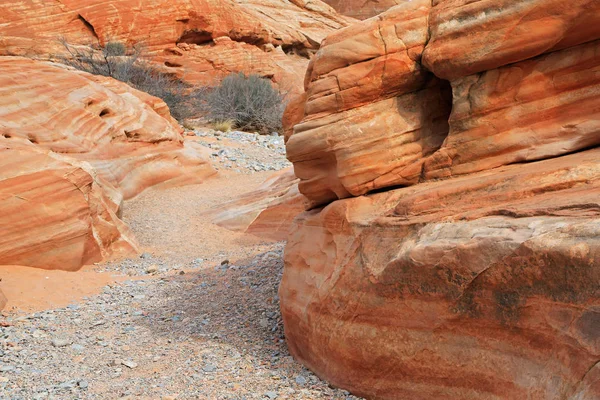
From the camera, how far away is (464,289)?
126 inches

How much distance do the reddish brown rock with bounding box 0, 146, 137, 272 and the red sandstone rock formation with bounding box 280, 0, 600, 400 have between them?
3.55 metres

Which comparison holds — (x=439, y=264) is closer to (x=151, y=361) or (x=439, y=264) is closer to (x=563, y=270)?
(x=563, y=270)

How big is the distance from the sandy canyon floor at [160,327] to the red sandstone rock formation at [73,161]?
1.23 ft

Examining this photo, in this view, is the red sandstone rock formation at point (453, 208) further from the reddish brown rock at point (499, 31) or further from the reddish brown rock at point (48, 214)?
the reddish brown rock at point (48, 214)

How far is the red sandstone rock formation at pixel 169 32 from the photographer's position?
1969 cm

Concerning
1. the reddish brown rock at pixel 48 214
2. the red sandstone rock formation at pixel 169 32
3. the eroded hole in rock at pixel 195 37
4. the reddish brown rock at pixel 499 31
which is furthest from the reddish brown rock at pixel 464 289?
the eroded hole in rock at pixel 195 37

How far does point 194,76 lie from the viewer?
20.4 m

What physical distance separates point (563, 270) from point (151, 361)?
297 cm

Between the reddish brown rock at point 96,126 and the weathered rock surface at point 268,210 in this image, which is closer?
the weathered rock surface at point 268,210

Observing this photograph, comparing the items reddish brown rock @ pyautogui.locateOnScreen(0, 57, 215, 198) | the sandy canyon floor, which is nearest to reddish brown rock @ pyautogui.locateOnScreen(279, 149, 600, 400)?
the sandy canyon floor

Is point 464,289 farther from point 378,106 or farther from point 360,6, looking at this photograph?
point 360,6

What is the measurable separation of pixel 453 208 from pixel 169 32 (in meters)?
18.7

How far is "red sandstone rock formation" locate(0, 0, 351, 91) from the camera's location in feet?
64.6

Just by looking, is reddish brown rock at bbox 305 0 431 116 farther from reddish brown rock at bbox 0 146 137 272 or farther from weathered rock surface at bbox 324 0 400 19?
weathered rock surface at bbox 324 0 400 19
